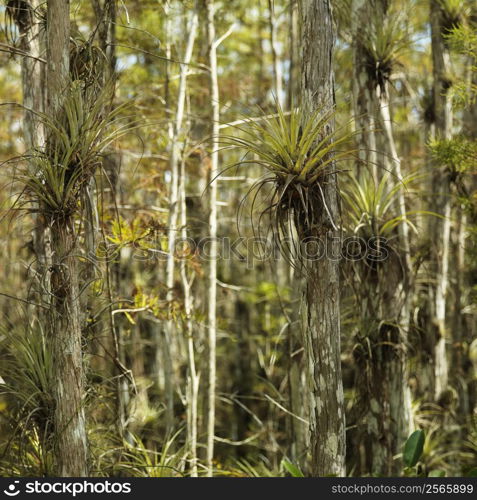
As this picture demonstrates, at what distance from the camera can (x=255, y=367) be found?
39.1 feet

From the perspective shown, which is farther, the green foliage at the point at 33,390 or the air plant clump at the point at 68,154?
the green foliage at the point at 33,390

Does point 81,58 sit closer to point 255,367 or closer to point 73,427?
point 73,427

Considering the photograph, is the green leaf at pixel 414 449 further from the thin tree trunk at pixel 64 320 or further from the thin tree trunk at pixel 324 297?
the thin tree trunk at pixel 64 320

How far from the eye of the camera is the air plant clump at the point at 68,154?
11.6 feet

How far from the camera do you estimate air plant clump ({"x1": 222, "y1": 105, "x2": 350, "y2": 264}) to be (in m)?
3.61

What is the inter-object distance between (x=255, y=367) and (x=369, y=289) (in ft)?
22.4

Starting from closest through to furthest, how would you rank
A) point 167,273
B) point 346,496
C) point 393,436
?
point 346,496
point 393,436
point 167,273

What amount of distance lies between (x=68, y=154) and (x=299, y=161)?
51.4 inches

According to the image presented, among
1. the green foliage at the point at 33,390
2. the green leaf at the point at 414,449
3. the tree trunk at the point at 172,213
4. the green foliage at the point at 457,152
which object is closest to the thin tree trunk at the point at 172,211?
the tree trunk at the point at 172,213

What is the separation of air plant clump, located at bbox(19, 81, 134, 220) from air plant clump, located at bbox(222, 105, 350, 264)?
79 cm

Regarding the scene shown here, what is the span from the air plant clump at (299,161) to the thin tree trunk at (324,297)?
0.10 meters

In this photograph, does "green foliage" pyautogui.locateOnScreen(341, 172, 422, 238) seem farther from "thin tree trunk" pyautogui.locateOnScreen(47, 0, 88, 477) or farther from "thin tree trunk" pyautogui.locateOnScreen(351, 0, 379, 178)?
"thin tree trunk" pyautogui.locateOnScreen(47, 0, 88, 477)

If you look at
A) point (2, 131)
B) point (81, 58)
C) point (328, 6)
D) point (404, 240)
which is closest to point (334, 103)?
point (328, 6)

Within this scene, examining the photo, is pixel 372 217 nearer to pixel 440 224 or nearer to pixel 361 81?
pixel 361 81
